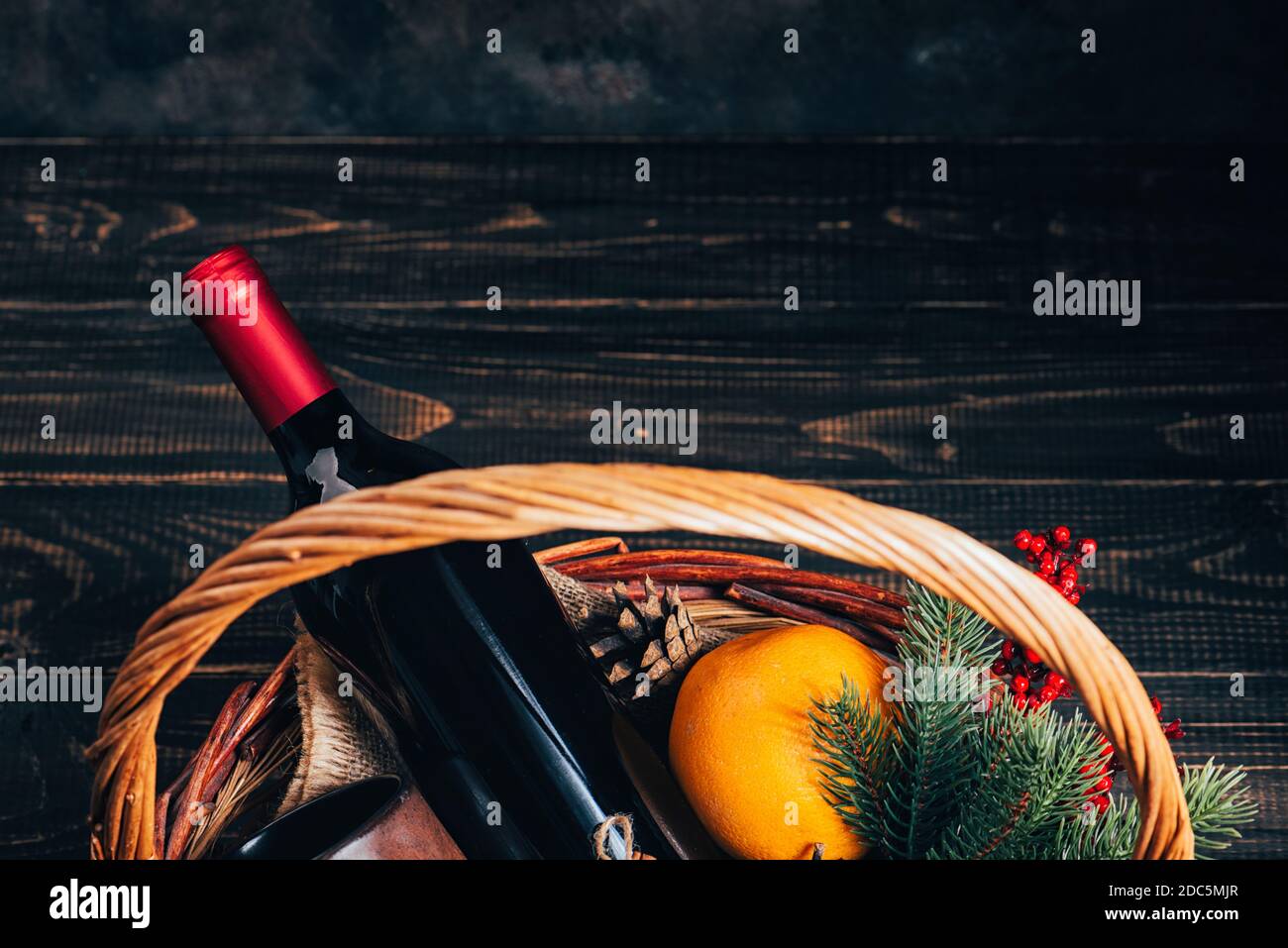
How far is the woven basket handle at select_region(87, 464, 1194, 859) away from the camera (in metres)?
0.37

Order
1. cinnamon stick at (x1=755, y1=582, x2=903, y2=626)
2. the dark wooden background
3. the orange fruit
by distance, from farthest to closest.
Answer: the dark wooden background
cinnamon stick at (x1=755, y1=582, x2=903, y2=626)
the orange fruit

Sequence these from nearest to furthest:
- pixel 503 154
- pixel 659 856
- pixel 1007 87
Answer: pixel 659 856 → pixel 503 154 → pixel 1007 87

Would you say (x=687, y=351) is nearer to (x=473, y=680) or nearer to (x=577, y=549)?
(x=577, y=549)

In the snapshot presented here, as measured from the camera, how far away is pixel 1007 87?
1.03 metres

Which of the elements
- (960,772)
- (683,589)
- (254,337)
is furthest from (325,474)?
(960,772)

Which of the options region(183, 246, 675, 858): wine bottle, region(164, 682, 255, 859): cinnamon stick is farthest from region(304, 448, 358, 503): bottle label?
region(164, 682, 255, 859): cinnamon stick

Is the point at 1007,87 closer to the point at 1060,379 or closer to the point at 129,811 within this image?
the point at 1060,379

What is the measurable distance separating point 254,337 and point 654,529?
0.18 m

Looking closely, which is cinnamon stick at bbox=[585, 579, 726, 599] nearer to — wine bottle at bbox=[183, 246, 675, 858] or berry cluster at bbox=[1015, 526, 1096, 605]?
wine bottle at bbox=[183, 246, 675, 858]

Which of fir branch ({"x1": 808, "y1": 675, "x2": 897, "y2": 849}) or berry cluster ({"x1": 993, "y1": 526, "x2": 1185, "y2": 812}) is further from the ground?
berry cluster ({"x1": 993, "y1": 526, "x2": 1185, "y2": 812})

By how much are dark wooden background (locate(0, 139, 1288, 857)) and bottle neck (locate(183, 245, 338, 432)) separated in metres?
0.32

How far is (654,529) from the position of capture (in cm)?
40
